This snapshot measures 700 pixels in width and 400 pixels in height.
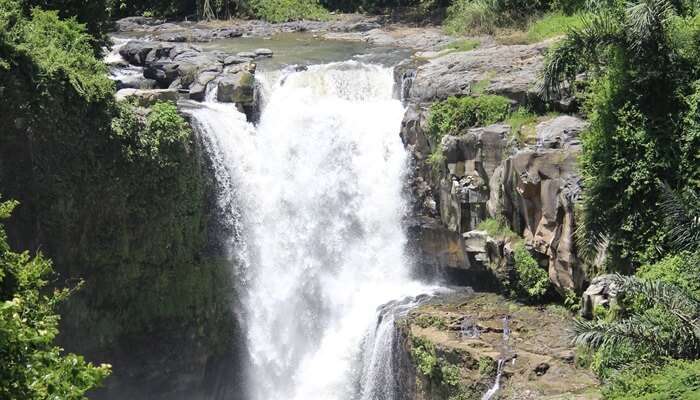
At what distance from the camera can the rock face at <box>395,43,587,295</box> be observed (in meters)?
17.5

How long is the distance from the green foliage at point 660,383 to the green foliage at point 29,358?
7.43 metres

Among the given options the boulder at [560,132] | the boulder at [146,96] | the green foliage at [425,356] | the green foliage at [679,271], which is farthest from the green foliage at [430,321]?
the boulder at [146,96]

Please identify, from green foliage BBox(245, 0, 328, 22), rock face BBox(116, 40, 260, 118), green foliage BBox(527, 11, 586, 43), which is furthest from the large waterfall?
green foliage BBox(245, 0, 328, 22)

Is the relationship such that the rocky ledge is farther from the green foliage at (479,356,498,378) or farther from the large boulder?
the large boulder

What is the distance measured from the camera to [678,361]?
12.1 meters

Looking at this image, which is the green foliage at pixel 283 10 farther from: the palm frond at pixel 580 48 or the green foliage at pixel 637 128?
the green foliage at pixel 637 128

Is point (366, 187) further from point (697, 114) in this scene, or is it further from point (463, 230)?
point (697, 114)

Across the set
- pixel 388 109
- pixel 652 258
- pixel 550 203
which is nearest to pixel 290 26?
pixel 388 109

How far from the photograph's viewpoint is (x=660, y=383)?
38.6ft

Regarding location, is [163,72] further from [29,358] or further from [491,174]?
[29,358]

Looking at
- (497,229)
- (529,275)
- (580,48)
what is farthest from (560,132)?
(529,275)

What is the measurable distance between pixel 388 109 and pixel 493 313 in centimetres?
747

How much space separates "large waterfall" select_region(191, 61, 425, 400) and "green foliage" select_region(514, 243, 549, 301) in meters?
3.27

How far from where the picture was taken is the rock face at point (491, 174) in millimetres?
17500
